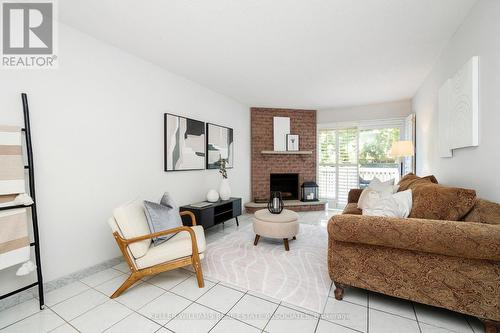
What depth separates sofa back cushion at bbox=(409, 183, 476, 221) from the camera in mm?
1674

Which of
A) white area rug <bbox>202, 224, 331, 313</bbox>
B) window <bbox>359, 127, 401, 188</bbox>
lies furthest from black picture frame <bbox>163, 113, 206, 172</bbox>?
window <bbox>359, 127, 401, 188</bbox>

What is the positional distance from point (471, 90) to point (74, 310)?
3932 mm

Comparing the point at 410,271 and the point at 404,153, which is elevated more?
the point at 404,153

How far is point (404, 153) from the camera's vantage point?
3.81 m

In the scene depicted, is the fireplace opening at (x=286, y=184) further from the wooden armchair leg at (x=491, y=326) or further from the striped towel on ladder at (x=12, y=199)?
the striped towel on ladder at (x=12, y=199)

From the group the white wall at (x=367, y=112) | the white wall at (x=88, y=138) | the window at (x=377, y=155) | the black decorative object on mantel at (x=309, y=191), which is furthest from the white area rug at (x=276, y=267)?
the white wall at (x=367, y=112)

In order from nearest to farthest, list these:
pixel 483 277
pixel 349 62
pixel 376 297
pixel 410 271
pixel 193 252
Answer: pixel 483 277 < pixel 410 271 < pixel 376 297 < pixel 193 252 < pixel 349 62

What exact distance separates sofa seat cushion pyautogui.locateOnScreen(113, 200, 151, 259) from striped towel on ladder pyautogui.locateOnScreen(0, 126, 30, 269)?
63 centimetres

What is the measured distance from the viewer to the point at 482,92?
6.15 feet

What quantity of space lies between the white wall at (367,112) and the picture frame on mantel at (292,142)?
0.81m

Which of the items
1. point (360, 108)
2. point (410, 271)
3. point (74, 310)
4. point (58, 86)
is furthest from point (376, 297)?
point (360, 108)

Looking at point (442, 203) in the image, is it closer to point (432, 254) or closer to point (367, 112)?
point (432, 254)

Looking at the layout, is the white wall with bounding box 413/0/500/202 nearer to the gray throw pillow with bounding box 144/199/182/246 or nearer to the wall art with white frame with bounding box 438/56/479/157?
the wall art with white frame with bounding box 438/56/479/157

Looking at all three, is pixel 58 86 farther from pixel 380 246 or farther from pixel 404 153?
pixel 404 153
